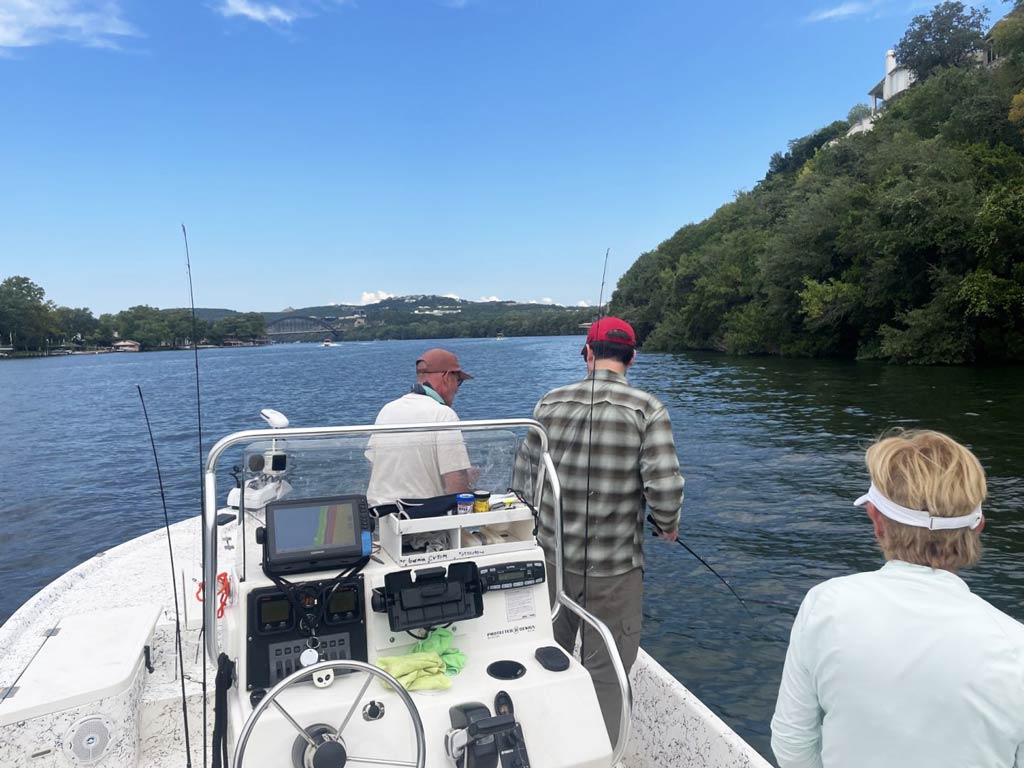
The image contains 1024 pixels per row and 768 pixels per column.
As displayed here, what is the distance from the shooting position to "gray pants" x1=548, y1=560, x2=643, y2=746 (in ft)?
10.1

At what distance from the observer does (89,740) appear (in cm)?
295

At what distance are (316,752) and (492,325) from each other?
116855mm

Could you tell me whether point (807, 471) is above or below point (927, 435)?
below

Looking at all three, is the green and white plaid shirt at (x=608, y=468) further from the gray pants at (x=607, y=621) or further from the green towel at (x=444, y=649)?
the green towel at (x=444, y=649)

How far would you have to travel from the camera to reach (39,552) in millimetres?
11664

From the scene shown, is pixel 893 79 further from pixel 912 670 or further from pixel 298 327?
pixel 912 670

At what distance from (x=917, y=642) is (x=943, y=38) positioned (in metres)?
85.1

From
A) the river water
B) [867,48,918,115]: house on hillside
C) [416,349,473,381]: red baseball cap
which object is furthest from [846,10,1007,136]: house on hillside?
[416,349,473,381]: red baseball cap

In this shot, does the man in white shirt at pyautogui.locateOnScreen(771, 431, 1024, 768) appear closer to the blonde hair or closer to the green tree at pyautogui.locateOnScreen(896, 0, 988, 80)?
the blonde hair

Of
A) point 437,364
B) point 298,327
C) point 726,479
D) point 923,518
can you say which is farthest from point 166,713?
point 298,327

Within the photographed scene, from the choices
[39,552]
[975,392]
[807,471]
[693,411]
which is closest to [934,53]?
[975,392]

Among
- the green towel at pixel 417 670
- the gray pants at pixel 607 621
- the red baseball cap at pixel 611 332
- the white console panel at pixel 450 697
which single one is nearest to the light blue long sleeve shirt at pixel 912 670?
the white console panel at pixel 450 697

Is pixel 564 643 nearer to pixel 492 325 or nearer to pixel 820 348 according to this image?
pixel 820 348

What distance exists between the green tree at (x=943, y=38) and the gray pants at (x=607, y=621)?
79.5 metres
